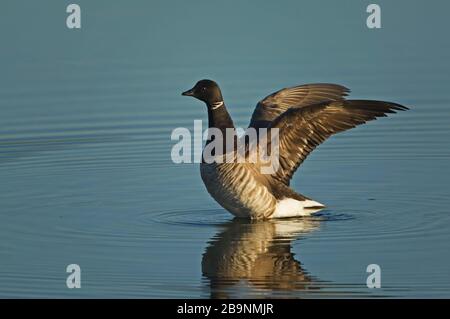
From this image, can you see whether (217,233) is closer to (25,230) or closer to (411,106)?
(25,230)

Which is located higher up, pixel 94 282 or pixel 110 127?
pixel 110 127

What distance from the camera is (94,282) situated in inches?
476

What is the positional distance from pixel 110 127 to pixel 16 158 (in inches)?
78.9

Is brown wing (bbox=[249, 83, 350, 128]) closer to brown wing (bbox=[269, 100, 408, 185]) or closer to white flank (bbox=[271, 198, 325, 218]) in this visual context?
brown wing (bbox=[269, 100, 408, 185])

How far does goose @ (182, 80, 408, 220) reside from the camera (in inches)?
570

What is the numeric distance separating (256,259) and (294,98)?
3764 mm

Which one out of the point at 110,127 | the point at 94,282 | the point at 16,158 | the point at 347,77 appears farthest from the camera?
the point at 347,77

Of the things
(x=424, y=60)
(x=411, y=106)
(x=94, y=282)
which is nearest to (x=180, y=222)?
(x=94, y=282)

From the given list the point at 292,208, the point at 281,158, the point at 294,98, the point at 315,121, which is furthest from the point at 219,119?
the point at 294,98

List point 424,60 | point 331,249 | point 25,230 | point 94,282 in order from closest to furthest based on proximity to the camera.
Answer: point 94,282 → point 331,249 → point 25,230 → point 424,60

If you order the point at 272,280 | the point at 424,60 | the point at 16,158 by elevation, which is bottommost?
the point at 272,280

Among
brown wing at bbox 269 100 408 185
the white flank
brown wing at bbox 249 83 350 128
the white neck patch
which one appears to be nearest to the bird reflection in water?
the white flank

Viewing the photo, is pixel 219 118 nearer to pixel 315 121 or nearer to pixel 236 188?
pixel 236 188

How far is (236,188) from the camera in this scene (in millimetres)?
14625
